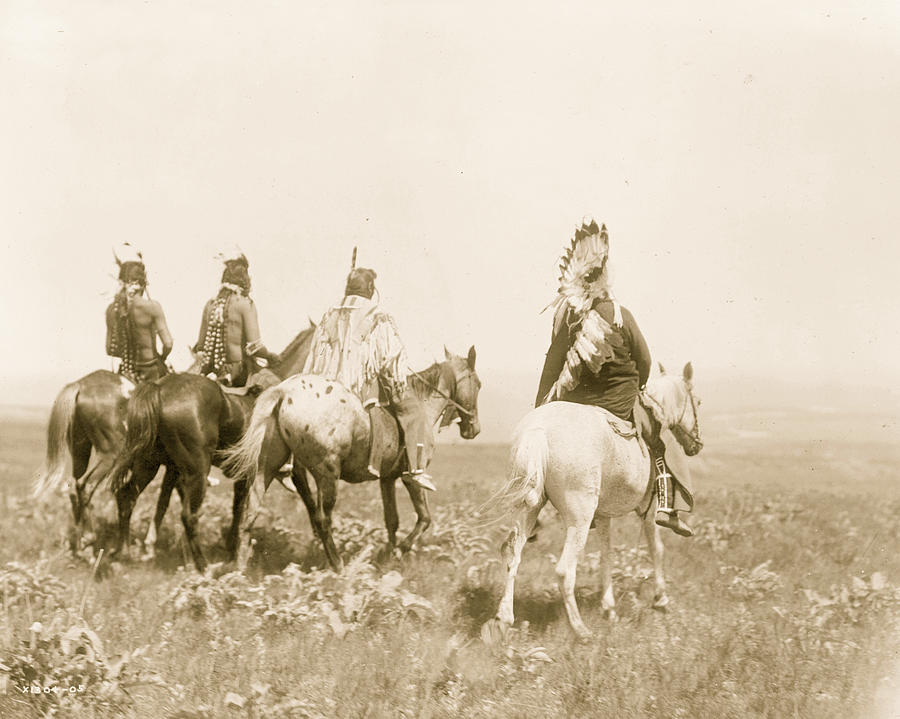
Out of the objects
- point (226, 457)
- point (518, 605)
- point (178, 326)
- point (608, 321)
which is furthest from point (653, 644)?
point (178, 326)

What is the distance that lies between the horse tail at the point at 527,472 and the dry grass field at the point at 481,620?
2.85ft

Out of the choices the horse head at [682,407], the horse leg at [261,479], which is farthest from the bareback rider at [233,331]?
the horse head at [682,407]

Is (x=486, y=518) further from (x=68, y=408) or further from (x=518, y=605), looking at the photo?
(x=68, y=408)

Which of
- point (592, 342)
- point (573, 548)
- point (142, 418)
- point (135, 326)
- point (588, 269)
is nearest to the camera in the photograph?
point (573, 548)

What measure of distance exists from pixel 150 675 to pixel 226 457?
2.97 m

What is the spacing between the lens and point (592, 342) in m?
7.52

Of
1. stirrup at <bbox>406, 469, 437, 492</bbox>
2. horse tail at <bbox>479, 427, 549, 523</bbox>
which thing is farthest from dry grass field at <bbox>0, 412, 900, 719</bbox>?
horse tail at <bbox>479, 427, 549, 523</bbox>

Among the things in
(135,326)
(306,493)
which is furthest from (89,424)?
(306,493)

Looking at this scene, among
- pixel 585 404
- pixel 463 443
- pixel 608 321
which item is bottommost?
pixel 463 443

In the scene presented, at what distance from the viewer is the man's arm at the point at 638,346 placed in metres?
7.67

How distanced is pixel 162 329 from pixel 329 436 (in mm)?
1881

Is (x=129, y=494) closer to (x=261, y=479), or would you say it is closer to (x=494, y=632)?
(x=261, y=479)

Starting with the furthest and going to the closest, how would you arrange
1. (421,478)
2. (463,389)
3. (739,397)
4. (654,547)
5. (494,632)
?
(739,397)
(463,389)
(421,478)
(654,547)
(494,632)

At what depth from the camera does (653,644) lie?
7109mm
